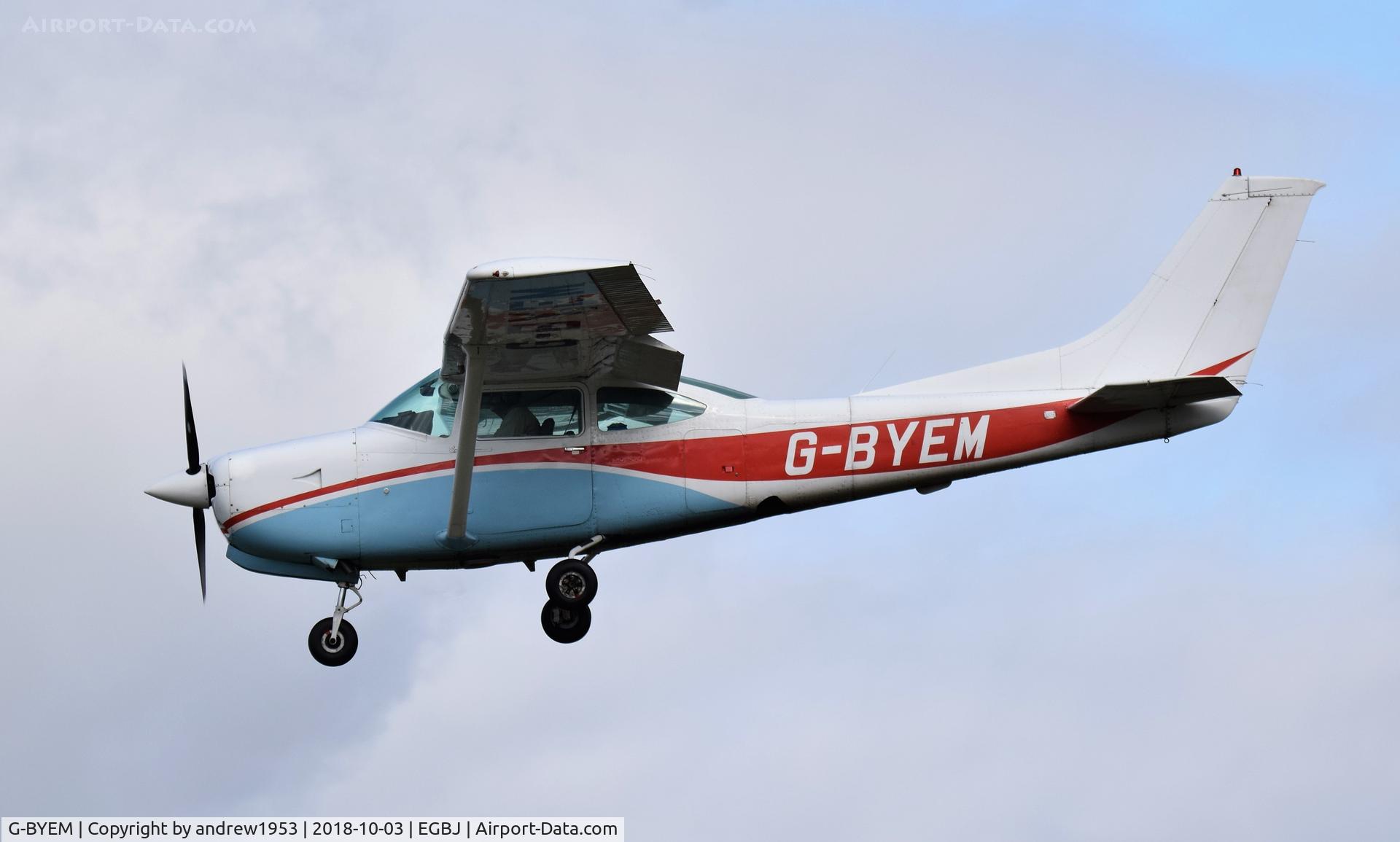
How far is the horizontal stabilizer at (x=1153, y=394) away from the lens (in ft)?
54.0

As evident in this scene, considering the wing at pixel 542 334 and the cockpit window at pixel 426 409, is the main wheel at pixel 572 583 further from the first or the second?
the cockpit window at pixel 426 409

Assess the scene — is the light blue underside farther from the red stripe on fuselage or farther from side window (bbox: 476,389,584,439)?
side window (bbox: 476,389,584,439)

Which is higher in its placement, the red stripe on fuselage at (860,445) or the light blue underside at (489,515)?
the red stripe on fuselage at (860,445)

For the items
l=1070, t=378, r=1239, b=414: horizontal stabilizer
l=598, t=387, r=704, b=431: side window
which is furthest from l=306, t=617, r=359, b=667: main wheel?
l=1070, t=378, r=1239, b=414: horizontal stabilizer

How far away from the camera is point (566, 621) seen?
17.0 metres

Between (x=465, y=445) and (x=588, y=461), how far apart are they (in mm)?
1246

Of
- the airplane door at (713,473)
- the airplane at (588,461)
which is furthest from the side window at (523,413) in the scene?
the airplane door at (713,473)

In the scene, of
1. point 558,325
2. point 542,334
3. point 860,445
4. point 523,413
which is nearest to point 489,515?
point 523,413

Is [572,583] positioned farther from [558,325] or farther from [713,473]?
[558,325]

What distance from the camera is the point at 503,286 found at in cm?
1459

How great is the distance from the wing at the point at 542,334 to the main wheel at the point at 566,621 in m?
1.02

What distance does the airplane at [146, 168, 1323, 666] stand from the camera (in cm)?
1688

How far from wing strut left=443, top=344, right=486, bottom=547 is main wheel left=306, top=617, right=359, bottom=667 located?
1416mm

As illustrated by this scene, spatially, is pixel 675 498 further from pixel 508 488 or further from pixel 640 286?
pixel 640 286
